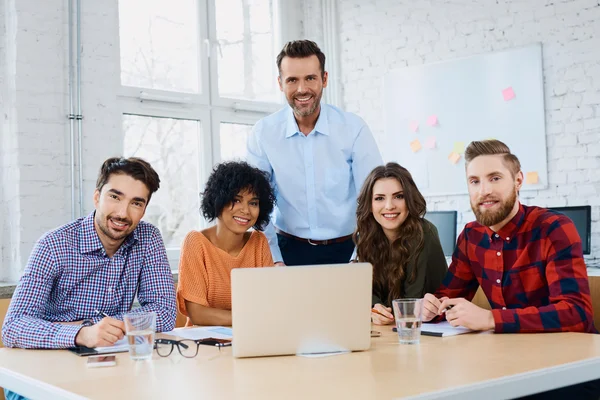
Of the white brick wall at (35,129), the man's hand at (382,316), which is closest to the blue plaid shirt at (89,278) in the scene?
the man's hand at (382,316)

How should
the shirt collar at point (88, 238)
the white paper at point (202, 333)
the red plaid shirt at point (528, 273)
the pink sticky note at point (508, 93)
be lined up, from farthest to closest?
1. the pink sticky note at point (508, 93)
2. the shirt collar at point (88, 238)
3. the white paper at point (202, 333)
4. the red plaid shirt at point (528, 273)

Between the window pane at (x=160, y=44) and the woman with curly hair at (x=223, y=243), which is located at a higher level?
the window pane at (x=160, y=44)

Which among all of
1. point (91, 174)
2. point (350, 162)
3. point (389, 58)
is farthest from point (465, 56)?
point (91, 174)

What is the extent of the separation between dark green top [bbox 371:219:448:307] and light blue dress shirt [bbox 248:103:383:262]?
45cm

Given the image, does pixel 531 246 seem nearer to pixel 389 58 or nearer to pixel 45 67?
pixel 45 67

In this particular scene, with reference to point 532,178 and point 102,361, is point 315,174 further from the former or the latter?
point 532,178

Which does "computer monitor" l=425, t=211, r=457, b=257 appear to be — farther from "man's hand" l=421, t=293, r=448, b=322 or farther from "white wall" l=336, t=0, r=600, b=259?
"man's hand" l=421, t=293, r=448, b=322

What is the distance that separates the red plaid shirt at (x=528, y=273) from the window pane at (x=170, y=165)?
2667mm

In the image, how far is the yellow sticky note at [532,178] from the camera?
4363 mm

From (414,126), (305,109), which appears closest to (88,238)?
(305,109)

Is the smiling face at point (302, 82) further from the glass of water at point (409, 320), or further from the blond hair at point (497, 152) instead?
the glass of water at point (409, 320)

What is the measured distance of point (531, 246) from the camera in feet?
6.45

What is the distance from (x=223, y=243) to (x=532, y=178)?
253 centimetres

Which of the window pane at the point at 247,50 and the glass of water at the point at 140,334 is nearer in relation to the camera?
the glass of water at the point at 140,334
